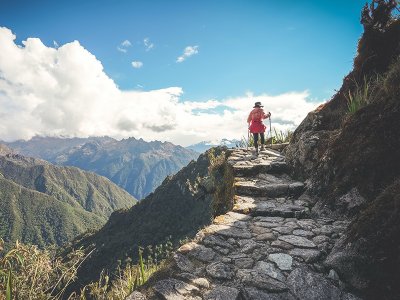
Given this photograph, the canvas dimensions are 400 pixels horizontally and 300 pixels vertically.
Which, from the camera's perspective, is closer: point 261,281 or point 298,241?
point 261,281

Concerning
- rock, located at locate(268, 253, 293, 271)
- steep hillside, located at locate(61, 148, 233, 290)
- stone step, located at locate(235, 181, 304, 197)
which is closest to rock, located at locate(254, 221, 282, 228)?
rock, located at locate(268, 253, 293, 271)

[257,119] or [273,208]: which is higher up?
[257,119]

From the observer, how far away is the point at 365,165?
5.83 metres

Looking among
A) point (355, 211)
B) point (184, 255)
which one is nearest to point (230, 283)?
point (184, 255)

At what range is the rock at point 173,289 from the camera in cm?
362

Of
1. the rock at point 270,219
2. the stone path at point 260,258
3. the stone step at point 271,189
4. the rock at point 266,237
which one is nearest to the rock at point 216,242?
the stone path at point 260,258

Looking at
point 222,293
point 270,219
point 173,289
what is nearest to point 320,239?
point 270,219

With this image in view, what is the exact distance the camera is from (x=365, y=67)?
10.2m

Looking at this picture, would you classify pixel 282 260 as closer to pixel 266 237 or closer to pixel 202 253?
pixel 266 237

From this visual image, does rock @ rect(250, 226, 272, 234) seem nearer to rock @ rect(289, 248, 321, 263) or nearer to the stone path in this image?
the stone path

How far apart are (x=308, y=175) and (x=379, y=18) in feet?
19.7

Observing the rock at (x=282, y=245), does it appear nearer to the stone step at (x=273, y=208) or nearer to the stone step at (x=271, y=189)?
the stone step at (x=273, y=208)

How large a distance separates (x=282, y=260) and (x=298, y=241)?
2.42 feet

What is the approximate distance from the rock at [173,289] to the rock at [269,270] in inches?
37.2
